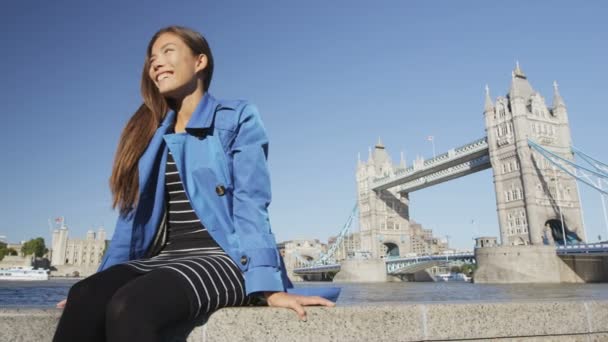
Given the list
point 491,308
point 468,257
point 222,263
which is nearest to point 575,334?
point 491,308

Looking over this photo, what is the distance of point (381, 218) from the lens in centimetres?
4653

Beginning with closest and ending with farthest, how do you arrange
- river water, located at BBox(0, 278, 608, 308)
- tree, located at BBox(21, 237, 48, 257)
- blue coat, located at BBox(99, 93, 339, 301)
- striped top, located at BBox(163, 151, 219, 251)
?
1. blue coat, located at BBox(99, 93, 339, 301)
2. striped top, located at BBox(163, 151, 219, 251)
3. river water, located at BBox(0, 278, 608, 308)
4. tree, located at BBox(21, 237, 48, 257)

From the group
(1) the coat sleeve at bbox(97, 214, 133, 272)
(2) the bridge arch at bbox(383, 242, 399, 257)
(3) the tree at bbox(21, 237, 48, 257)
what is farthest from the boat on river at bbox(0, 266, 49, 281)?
(1) the coat sleeve at bbox(97, 214, 133, 272)

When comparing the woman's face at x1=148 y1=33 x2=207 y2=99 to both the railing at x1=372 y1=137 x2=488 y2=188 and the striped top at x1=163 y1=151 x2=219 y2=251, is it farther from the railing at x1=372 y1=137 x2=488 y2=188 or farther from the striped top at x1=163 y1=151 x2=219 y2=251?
the railing at x1=372 y1=137 x2=488 y2=188

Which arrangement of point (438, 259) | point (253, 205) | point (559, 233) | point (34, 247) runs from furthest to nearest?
point (34, 247) < point (438, 259) < point (559, 233) < point (253, 205)

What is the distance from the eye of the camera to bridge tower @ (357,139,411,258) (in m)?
45.8

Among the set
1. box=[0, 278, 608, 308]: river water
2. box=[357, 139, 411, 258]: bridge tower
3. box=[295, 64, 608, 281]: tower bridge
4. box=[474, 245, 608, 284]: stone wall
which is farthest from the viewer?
→ box=[357, 139, 411, 258]: bridge tower

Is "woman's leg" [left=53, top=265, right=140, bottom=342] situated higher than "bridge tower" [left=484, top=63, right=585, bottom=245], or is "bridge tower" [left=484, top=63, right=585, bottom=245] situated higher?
"bridge tower" [left=484, top=63, right=585, bottom=245]

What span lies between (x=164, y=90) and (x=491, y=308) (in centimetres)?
143

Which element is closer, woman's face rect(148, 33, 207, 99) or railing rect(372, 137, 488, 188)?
woman's face rect(148, 33, 207, 99)

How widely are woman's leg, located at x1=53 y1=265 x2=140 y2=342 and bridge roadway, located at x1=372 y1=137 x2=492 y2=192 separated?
113 feet

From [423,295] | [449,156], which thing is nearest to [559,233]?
[449,156]

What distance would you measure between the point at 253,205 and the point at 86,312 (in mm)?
564

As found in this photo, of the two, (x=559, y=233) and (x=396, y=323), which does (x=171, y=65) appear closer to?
(x=396, y=323)
